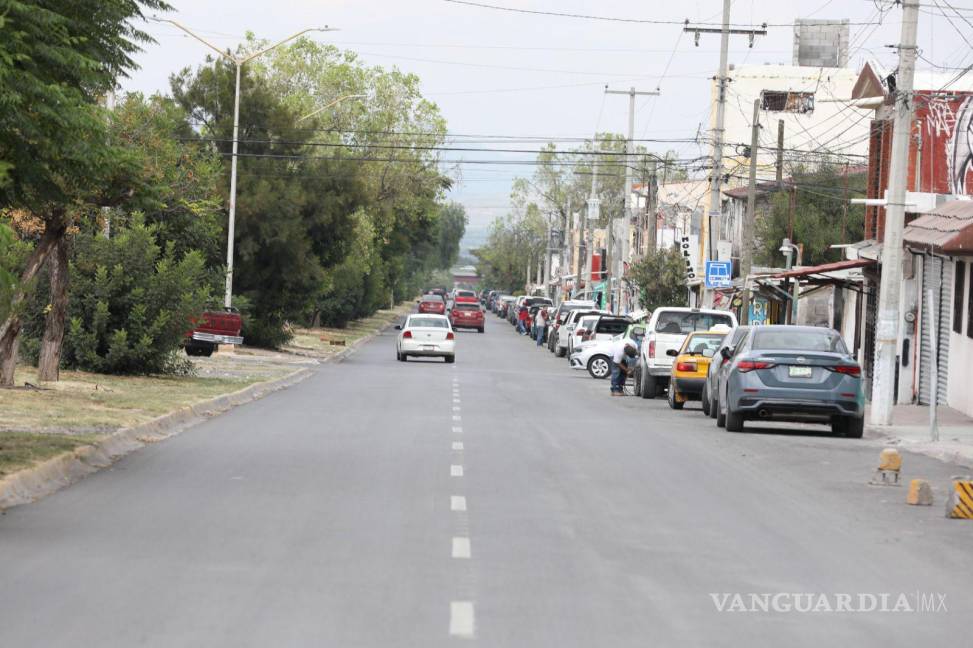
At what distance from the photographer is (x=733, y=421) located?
78.6 ft

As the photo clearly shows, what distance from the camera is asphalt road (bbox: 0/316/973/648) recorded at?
807cm

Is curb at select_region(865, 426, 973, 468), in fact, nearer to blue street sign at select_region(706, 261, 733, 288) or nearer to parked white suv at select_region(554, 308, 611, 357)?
blue street sign at select_region(706, 261, 733, 288)

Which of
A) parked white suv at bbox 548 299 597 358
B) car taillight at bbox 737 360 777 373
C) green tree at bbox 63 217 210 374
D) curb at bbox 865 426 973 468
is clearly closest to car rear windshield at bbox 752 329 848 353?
car taillight at bbox 737 360 777 373

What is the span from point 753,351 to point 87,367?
14.0m

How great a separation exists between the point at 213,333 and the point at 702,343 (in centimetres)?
1589

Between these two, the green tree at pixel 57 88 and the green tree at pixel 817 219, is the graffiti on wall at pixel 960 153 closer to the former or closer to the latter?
the green tree at pixel 817 219

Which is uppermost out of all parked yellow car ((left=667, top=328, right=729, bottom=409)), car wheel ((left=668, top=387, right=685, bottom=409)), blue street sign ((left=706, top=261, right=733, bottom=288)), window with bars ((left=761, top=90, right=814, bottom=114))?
window with bars ((left=761, top=90, right=814, bottom=114))

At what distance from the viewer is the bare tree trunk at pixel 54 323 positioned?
26844 mm

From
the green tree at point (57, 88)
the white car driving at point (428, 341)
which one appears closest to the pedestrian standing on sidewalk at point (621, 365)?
the white car driving at point (428, 341)

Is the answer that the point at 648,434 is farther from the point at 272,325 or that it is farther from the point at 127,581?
the point at 272,325

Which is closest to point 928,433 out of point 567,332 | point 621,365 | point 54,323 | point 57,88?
point 621,365

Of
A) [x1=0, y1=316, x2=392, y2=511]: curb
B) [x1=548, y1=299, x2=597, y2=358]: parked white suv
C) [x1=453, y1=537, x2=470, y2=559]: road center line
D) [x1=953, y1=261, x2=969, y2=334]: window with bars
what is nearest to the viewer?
[x1=453, y1=537, x2=470, y2=559]: road center line

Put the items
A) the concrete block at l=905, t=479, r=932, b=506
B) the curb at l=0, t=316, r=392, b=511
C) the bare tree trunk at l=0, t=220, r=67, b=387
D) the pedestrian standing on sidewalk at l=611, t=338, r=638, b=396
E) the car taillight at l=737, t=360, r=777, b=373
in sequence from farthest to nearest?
the pedestrian standing on sidewalk at l=611, t=338, r=638, b=396
the bare tree trunk at l=0, t=220, r=67, b=387
the car taillight at l=737, t=360, r=777, b=373
the concrete block at l=905, t=479, r=932, b=506
the curb at l=0, t=316, r=392, b=511

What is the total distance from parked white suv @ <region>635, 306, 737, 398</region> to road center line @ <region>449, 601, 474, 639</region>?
2509 centimetres
